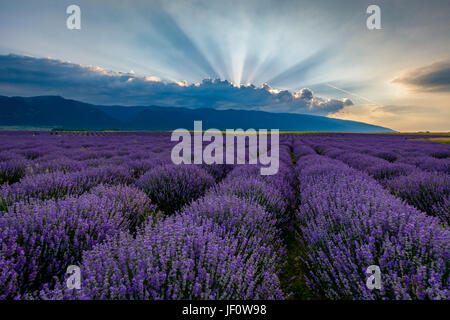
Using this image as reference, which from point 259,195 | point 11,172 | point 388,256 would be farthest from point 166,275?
point 11,172

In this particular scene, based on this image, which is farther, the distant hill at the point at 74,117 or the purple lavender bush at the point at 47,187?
the distant hill at the point at 74,117

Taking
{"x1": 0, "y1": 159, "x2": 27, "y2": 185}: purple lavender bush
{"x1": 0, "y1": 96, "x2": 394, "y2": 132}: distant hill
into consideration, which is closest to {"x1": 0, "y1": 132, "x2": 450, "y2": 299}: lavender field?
{"x1": 0, "y1": 159, "x2": 27, "y2": 185}: purple lavender bush

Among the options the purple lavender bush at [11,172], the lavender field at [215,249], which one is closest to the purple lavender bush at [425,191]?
the lavender field at [215,249]

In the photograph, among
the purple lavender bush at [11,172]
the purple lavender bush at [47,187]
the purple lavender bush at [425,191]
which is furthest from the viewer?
the purple lavender bush at [11,172]

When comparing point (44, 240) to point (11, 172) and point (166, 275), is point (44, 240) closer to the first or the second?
point (166, 275)

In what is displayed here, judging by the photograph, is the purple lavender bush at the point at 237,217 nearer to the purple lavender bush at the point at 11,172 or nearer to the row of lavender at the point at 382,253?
the row of lavender at the point at 382,253

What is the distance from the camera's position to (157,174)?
12.5 feet

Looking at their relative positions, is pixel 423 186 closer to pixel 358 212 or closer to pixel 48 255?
pixel 358 212

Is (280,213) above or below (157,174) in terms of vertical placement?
below

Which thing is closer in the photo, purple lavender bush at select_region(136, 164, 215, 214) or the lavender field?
the lavender field

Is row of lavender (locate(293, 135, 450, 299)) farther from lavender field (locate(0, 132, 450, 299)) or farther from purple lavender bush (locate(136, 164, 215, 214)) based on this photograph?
purple lavender bush (locate(136, 164, 215, 214))
